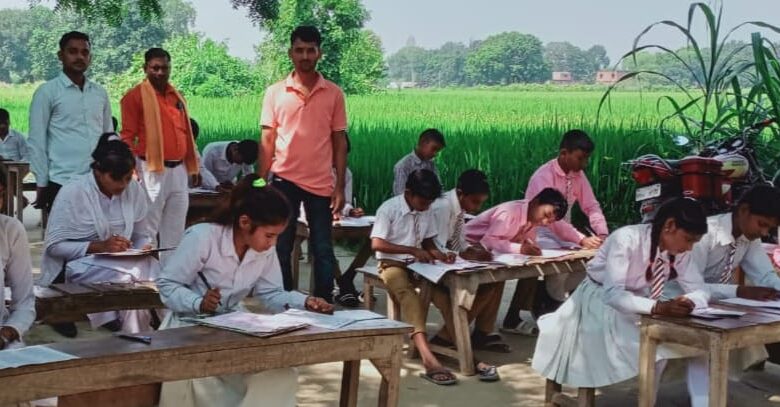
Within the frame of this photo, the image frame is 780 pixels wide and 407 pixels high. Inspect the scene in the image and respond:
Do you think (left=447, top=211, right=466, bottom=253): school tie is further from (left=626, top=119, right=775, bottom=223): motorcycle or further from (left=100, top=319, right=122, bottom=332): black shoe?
(left=100, top=319, right=122, bottom=332): black shoe

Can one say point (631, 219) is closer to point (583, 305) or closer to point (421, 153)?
point (421, 153)

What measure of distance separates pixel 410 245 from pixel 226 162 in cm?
408

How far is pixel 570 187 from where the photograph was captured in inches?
275

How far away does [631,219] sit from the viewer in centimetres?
1059

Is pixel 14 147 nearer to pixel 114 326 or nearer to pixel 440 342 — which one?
pixel 114 326

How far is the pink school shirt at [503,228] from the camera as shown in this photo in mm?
6320

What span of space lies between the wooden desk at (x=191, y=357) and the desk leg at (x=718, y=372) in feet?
3.91

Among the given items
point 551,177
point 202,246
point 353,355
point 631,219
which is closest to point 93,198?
point 202,246

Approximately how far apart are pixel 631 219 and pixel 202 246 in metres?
7.24

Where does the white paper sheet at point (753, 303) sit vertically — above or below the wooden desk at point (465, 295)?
above

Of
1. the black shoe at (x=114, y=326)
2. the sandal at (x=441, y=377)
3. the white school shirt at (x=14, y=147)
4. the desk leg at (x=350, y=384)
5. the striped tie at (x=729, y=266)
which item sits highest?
the white school shirt at (x=14, y=147)

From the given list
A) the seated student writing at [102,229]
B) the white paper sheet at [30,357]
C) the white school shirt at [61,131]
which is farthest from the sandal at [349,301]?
the white paper sheet at [30,357]

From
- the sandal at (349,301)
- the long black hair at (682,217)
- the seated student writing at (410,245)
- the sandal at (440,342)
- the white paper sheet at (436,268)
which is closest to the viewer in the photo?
the long black hair at (682,217)

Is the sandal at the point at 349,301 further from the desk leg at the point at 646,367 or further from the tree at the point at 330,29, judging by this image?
the tree at the point at 330,29
